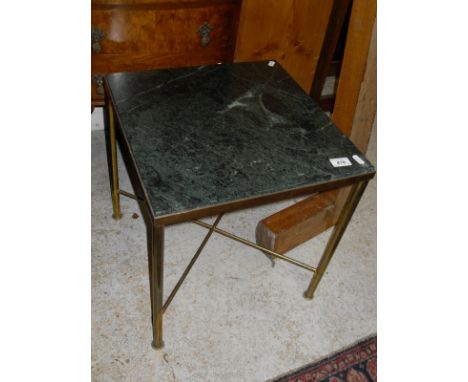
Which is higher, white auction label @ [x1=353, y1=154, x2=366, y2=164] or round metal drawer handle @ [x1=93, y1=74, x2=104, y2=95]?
white auction label @ [x1=353, y1=154, x2=366, y2=164]

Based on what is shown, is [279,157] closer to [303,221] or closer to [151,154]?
[151,154]

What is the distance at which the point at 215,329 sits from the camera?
1.45m

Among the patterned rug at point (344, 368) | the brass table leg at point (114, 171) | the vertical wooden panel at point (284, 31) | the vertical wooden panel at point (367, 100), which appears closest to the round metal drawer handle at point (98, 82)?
the brass table leg at point (114, 171)

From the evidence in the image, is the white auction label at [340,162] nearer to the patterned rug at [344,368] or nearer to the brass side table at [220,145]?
the brass side table at [220,145]

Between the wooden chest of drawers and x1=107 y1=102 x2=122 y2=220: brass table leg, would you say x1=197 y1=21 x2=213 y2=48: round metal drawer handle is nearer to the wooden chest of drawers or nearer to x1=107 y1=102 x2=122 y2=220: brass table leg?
the wooden chest of drawers

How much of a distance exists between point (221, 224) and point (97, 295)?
0.56 m

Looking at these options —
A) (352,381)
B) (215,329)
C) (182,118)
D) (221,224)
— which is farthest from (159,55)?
(352,381)

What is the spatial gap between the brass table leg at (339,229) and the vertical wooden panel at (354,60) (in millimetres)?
391

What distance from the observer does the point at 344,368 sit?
4.58ft

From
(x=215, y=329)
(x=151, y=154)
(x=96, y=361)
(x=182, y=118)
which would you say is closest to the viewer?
(x=151, y=154)

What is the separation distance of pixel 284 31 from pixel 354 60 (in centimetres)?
56

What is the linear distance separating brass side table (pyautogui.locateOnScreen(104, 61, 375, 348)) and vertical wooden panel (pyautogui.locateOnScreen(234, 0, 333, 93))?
0.38m

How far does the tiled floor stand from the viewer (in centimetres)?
136

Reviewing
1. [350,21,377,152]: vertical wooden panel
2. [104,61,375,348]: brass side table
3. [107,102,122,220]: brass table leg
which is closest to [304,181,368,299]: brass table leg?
[104,61,375,348]: brass side table
